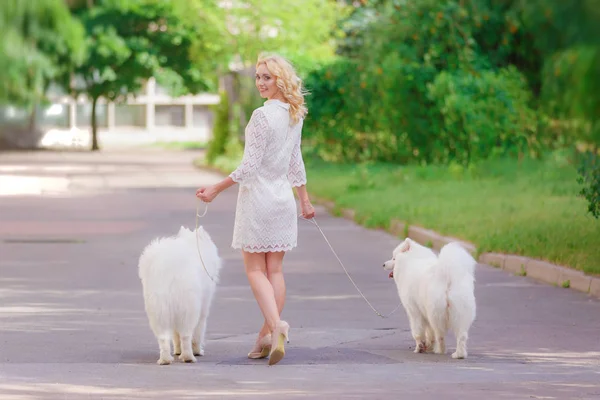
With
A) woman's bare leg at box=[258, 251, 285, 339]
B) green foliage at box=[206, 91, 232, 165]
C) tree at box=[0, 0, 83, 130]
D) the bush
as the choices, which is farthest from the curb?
green foliage at box=[206, 91, 232, 165]

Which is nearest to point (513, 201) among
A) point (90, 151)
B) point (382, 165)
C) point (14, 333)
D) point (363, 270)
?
point (363, 270)

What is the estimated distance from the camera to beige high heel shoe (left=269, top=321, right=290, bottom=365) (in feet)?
24.3

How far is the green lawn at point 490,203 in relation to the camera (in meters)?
14.1

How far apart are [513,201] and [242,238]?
39.6ft

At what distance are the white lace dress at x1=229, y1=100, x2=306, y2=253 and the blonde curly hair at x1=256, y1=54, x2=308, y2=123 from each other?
0.16 ft

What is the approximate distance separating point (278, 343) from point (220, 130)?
121 ft

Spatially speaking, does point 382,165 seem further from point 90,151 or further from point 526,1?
point 90,151

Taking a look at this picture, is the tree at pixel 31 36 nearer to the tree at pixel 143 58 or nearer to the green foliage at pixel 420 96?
the green foliage at pixel 420 96

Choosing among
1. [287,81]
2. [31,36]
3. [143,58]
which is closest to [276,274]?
[287,81]

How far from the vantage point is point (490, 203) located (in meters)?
19.3

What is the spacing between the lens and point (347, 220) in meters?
21.3

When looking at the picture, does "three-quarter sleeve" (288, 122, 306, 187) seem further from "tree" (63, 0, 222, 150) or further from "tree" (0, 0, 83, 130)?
"tree" (63, 0, 222, 150)

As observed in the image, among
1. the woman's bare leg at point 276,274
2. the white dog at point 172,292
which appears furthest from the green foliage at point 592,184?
the white dog at point 172,292

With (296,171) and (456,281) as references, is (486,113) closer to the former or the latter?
(296,171)
